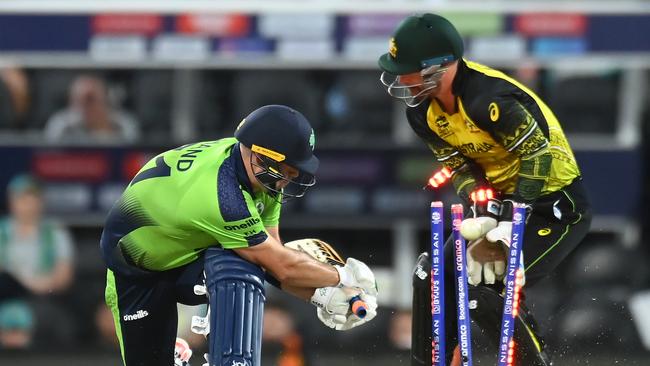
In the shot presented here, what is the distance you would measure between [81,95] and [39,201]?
2.80ft

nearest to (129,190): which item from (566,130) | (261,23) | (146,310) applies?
(146,310)

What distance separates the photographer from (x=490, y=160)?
7496mm

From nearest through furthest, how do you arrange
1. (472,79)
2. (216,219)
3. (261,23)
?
1. (216,219)
2. (472,79)
3. (261,23)

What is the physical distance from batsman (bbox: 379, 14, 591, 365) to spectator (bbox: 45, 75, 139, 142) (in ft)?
13.6

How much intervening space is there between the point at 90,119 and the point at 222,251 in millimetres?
4586

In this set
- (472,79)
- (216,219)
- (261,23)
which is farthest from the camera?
(261,23)

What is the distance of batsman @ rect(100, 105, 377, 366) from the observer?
6773 mm

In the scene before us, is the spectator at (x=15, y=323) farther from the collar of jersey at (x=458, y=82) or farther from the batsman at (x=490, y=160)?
the collar of jersey at (x=458, y=82)

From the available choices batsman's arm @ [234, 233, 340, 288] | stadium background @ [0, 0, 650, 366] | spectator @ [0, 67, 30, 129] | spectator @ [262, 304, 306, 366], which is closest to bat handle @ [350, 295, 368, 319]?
batsman's arm @ [234, 233, 340, 288]

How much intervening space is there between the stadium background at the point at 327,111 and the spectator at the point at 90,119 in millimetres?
69

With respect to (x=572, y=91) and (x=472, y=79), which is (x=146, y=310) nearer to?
(x=472, y=79)

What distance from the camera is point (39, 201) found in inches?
437

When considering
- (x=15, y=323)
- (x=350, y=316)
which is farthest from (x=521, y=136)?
(x=15, y=323)

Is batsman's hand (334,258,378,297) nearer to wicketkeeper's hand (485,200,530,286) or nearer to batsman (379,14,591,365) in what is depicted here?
batsman (379,14,591,365)
